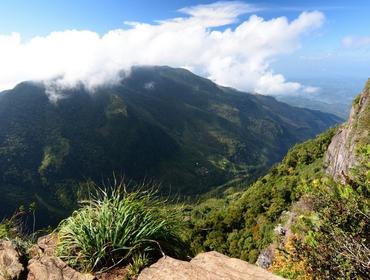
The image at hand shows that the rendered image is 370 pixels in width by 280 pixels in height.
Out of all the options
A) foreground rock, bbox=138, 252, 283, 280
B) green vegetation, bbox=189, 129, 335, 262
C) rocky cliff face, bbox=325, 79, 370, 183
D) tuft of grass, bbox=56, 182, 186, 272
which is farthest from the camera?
green vegetation, bbox=189, 129, 335, 262

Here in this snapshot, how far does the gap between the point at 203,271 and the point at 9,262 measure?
440 cm

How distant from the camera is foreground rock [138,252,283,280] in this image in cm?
721

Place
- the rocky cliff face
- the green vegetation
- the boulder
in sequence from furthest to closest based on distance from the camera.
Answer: the green vegetation < the rocky cliff face < the boulder

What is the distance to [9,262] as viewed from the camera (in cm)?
788

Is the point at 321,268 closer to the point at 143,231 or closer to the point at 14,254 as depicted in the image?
the point at 143,231

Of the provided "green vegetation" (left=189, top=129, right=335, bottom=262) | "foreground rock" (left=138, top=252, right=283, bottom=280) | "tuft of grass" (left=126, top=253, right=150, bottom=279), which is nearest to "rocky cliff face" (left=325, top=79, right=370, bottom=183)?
"green vegetation" (left=189, top=129, right=335, bottom=262)

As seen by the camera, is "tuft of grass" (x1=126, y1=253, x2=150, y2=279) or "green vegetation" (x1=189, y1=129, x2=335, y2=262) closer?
"tuft of grass" (x1=126, y1=253, x2=150, y2=279)

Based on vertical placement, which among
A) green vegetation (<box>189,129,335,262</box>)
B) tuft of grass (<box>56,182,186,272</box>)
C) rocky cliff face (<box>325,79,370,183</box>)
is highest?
tuft of grass (<box>56,182,186,272</box>)

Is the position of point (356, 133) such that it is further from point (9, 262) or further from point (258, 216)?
point (9, 262)

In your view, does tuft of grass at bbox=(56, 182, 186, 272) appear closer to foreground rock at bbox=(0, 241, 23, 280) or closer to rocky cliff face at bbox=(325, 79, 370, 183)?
foreground rock at bbox=(0, 241, 23, 280)

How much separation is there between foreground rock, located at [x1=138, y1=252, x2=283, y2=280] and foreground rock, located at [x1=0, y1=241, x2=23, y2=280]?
2729 mm

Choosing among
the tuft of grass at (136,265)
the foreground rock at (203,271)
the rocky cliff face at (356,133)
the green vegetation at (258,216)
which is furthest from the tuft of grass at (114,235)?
the green vegetation at (258,216)

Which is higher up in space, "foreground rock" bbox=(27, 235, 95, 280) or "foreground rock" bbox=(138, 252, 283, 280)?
"foreground rock" bbox=(138, 252, 283, 280)

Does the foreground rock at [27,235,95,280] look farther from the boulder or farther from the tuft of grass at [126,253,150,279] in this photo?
the tuft of grass at [126,253,150,279]
